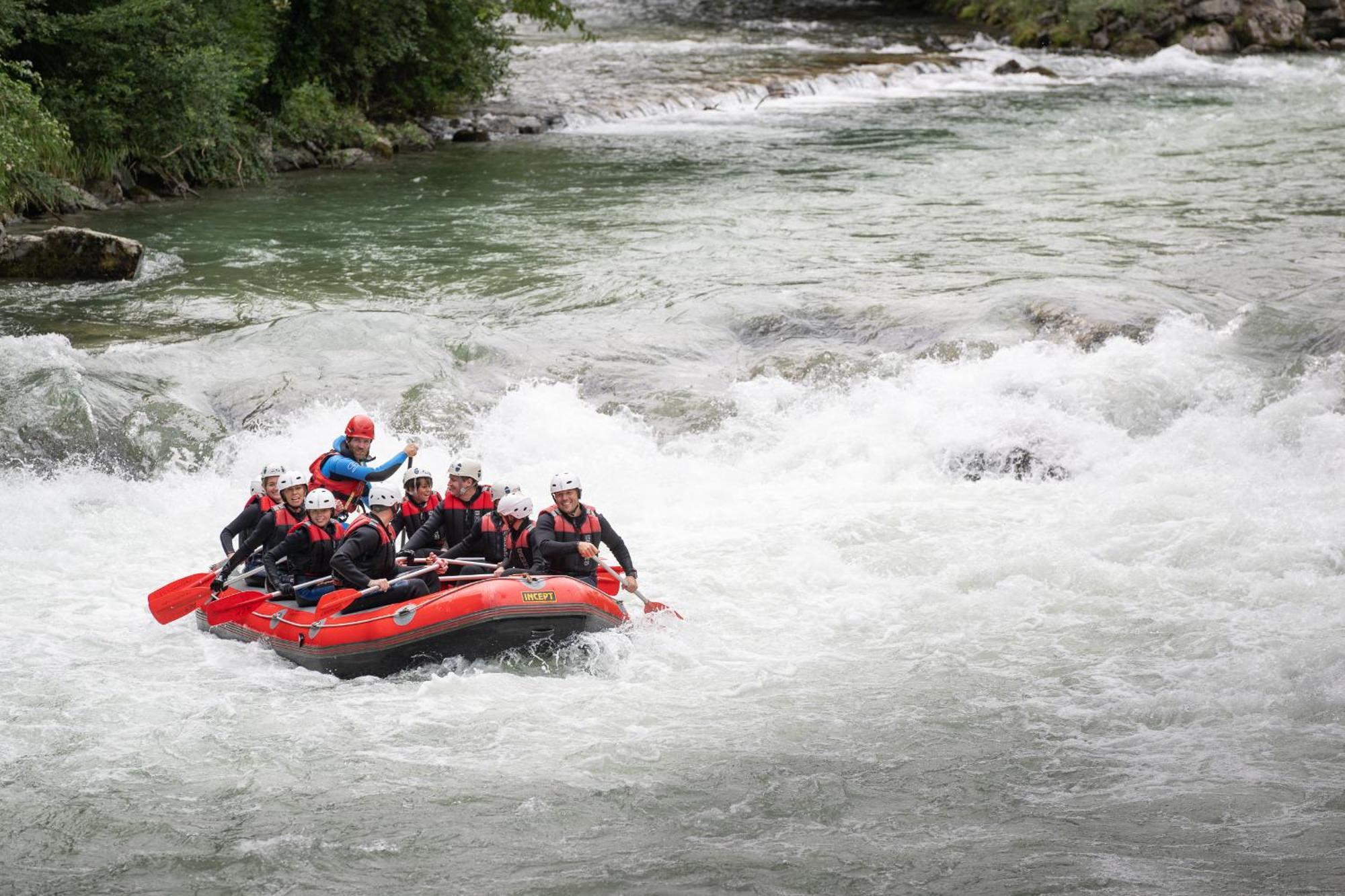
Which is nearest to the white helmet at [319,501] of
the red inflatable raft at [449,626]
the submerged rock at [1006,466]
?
the red inflatable raft at [449,626]

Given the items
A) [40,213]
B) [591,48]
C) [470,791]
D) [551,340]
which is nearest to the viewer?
[470,791]

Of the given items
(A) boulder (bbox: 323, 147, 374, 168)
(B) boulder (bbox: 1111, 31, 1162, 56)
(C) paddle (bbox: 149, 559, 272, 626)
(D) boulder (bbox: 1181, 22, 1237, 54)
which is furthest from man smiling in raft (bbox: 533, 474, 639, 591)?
(D) boulder (bbox: 1181, 22, 1237, 54)

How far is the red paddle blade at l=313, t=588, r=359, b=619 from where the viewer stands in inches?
317

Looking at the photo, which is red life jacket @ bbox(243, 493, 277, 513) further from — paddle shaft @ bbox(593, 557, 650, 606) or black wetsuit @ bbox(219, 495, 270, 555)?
paddle shaft @ bbox(593, 557, 650, 606)

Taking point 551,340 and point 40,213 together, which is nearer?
point 551,340

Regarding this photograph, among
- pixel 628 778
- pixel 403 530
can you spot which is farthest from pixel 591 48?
pixel 628 778

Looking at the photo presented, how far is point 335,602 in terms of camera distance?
807 centimetres

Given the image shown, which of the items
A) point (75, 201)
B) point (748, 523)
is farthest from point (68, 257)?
point (748, 523)

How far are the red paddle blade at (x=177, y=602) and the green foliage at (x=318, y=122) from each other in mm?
14795

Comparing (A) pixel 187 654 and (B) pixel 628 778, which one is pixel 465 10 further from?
(B) pixel 628 778

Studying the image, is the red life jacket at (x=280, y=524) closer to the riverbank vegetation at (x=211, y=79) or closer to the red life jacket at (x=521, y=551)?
the red life jacket at (x=521, y=551)

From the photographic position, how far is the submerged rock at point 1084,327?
12.3m

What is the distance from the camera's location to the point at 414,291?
14578 mm

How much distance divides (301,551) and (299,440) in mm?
3092
